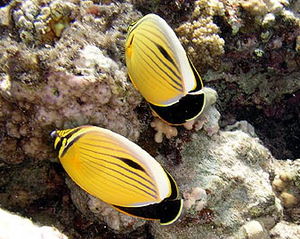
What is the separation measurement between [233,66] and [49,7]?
203cm

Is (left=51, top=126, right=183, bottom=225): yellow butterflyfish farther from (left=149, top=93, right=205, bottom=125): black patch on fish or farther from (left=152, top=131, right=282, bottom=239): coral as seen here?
(left=152, top=131, right=282, bottom=239): coral

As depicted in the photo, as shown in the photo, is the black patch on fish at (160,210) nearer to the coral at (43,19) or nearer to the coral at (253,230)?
the coral at (253,230)

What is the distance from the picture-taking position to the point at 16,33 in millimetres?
2969

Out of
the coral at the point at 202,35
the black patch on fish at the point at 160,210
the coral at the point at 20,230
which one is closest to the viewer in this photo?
the coral at the point at 20,230

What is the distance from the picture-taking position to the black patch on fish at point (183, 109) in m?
2.38

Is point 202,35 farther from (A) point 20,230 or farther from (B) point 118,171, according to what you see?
(A) point 20,230

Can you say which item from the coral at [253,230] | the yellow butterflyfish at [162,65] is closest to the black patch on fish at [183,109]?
the yellow butterflyfish at [162,65]

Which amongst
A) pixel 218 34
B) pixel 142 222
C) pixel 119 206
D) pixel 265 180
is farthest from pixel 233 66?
pixel 119 206

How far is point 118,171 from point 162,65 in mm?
779

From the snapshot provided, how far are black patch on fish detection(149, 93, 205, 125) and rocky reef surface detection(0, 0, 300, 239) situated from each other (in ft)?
1.22

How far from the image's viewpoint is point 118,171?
84.5 inches

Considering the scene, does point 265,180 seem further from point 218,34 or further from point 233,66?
point 218,34

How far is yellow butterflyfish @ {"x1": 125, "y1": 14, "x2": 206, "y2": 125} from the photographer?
228 cm

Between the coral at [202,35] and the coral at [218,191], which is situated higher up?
the coral at [202,35]
